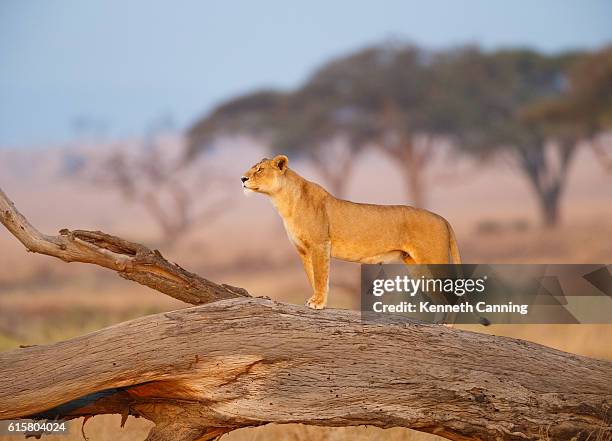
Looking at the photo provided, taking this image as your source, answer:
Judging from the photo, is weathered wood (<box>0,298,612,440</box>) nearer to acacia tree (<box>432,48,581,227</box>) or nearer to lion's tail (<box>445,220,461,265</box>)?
lion's tail (<box>445,220,461,265</box>)

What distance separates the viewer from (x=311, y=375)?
5.29m

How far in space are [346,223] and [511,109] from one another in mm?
18727

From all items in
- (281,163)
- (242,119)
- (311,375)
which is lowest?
(311,375)

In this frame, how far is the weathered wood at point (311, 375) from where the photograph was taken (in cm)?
527

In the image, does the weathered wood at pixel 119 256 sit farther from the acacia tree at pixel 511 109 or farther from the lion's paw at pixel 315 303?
the acacia tree at pixel 511 109

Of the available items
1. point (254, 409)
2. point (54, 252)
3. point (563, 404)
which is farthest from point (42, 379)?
point (563, 404)

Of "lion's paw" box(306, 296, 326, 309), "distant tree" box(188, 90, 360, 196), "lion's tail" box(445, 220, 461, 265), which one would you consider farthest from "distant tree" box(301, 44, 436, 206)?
"lion's paw" box(306, 296, 326, 309)

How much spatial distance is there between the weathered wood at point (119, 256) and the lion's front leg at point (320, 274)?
54cm

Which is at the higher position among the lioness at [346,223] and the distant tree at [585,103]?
the distant tree at [585,103]

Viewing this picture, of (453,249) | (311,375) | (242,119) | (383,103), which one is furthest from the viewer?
(242,119)

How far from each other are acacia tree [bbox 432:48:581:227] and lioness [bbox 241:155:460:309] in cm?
1736

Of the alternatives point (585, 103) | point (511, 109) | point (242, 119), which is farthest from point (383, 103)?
point (585, 103)

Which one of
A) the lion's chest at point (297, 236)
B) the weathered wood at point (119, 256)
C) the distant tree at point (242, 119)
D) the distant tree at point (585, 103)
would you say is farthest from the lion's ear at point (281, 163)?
the distant tree at point (242, 119)

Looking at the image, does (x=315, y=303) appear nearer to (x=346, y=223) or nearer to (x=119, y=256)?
(x=346, y=223)
